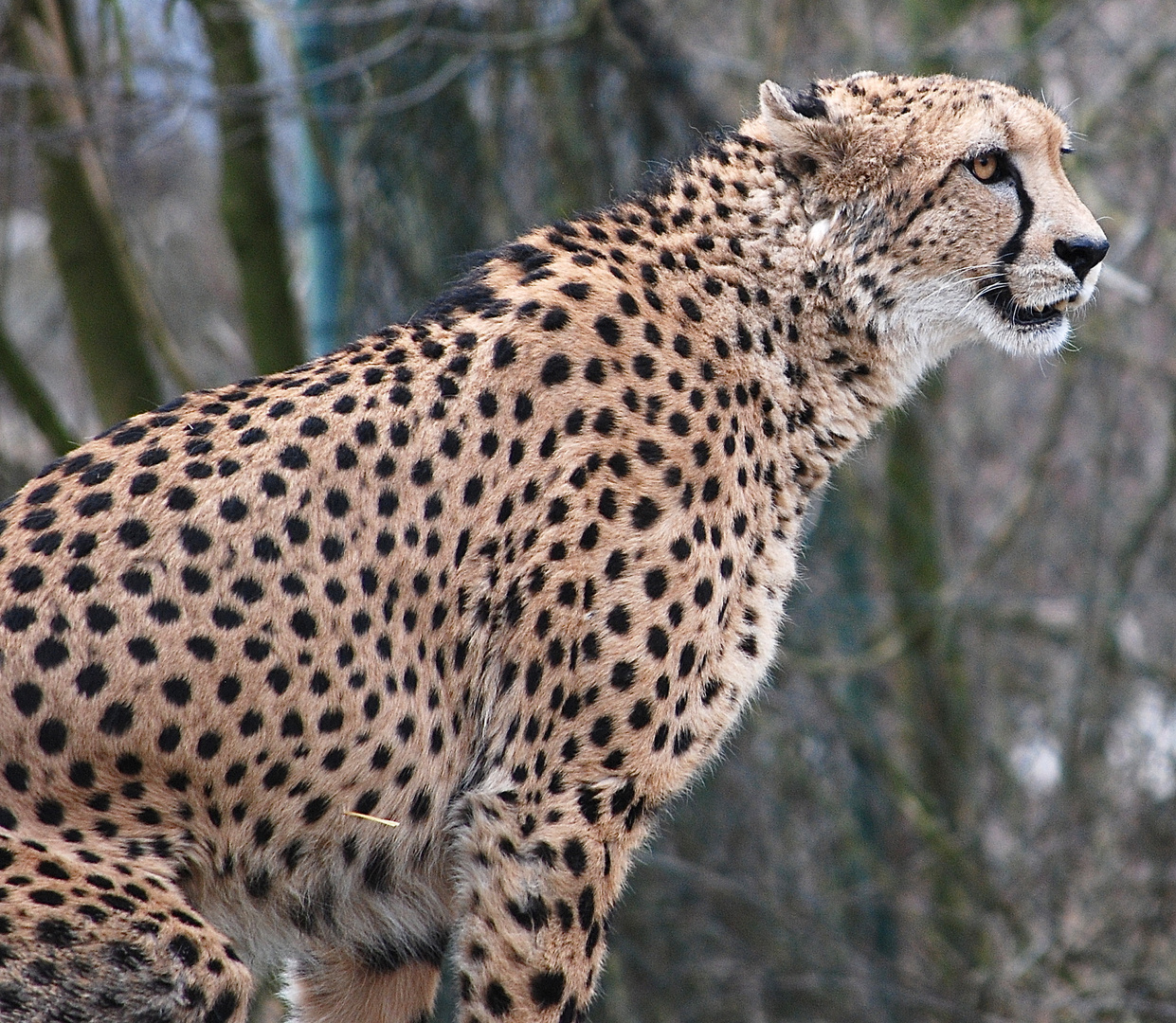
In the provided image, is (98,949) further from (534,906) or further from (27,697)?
(534,906)

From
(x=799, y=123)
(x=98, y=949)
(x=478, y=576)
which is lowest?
(x=98, y=949)

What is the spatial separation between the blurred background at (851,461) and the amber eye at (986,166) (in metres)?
2.40

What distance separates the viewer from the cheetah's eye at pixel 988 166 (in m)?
3.92

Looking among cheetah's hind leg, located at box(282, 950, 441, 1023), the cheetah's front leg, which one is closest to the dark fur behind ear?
the cheetah's front leg

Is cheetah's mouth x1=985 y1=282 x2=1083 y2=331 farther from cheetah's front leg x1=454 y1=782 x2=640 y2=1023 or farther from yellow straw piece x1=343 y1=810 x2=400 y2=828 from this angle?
yellow straw piece x1=343 y1=810 x2=400 y2=828

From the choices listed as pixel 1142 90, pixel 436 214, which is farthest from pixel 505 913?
pixel 1142 90

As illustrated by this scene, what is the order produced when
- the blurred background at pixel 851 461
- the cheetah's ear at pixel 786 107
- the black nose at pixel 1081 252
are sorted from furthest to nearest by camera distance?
the blurred background at pixel 851 461
the cheetah's ear at pixel 786 107
the black nose at pixel 1081 252

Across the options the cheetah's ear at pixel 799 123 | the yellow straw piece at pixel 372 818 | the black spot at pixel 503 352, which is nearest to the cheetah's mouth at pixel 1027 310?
the cheetah's ear at pixel 799 123

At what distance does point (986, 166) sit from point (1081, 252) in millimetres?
312

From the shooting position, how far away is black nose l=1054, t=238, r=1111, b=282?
3.83 metres

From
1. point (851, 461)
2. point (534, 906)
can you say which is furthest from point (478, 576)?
point (851, 461)

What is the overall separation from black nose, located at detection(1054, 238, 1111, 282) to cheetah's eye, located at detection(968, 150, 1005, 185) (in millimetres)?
225

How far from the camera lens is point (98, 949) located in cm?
296

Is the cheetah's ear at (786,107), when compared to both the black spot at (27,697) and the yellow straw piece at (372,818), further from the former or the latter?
the black spot at (27,697)
